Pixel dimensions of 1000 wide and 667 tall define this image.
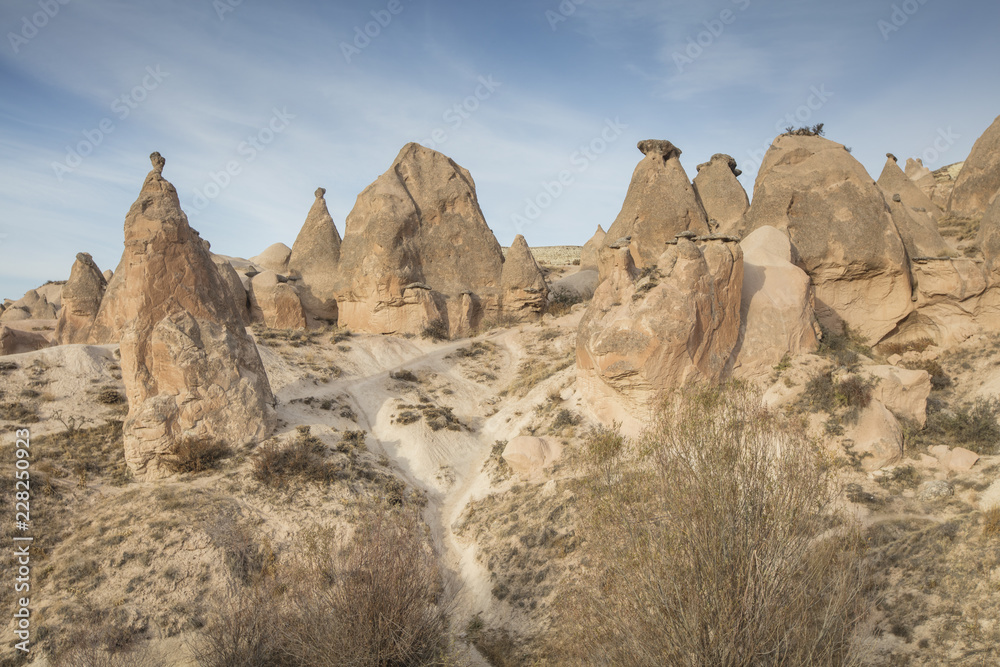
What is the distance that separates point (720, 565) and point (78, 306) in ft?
91.4

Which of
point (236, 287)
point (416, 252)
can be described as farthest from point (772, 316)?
point (236, 287)

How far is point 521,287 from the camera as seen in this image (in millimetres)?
28188

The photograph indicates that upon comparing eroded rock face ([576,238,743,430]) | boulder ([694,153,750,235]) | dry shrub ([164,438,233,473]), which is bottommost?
dry shrub ([164,438,233,473])

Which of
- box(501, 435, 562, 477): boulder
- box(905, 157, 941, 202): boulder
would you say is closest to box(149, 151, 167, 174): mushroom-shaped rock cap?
box(501, 435, 562, 477): boulder

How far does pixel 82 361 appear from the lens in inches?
715

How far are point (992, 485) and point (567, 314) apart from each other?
722 inches

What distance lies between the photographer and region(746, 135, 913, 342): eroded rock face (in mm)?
19641

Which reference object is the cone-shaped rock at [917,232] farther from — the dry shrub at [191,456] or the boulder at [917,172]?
the dry shrub at [191,456]

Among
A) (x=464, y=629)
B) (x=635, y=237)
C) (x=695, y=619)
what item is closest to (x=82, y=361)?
(x=464, y=629)

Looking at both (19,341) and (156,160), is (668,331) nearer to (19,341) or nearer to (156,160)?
(156,160)

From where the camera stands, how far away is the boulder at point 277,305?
26969 millimetres

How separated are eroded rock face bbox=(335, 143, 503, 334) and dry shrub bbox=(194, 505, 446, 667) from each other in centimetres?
1799

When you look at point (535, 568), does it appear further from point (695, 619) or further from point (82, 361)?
point (82, 361)

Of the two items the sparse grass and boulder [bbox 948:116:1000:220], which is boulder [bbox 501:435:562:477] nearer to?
the sparse grass
